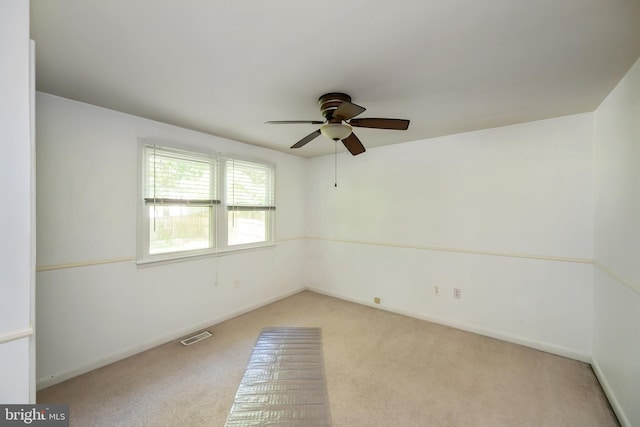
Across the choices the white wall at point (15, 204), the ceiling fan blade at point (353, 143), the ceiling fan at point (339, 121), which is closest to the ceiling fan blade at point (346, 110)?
the ceiling fan at point (339, 121)

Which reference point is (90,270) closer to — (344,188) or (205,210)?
(205,210)

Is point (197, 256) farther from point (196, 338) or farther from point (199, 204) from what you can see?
point (196, 338)

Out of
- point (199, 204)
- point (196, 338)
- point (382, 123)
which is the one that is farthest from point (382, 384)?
point (199, 204)

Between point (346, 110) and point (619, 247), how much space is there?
224cm

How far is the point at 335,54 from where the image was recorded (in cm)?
157

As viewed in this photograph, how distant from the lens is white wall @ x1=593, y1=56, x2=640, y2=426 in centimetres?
165

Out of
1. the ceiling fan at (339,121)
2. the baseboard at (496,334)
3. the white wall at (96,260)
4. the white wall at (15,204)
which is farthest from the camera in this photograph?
the baseboard at (496,334)

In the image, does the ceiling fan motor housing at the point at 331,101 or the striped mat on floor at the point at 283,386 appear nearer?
the striped mat on floor at the point at 283,386

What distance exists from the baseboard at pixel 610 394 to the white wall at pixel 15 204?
337cm

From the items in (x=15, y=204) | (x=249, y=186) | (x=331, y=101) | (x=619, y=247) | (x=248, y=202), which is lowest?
(x=619, y=247)

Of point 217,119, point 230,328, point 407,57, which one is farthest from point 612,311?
point 217,119

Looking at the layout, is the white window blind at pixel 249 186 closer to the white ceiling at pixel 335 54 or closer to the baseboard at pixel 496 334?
the white ceiling at pixel 335 54

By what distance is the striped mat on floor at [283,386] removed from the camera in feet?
5.91

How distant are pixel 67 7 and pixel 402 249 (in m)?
3.71
